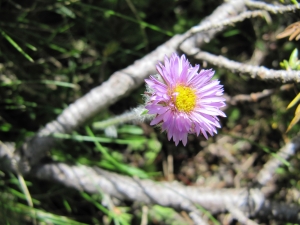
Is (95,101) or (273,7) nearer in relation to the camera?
(273,7)

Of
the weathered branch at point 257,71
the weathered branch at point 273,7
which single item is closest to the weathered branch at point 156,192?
the weathered branch at point 257,71

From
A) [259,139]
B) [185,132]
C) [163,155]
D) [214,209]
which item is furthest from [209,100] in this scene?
[259,139]

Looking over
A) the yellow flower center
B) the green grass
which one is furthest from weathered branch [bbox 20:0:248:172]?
the yellow flower center

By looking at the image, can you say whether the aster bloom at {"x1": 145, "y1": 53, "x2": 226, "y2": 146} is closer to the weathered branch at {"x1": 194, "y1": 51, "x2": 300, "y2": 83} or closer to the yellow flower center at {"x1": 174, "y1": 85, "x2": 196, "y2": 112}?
the yellow flower center at {"x1": 174, "y1": 85, "x2": 196, "y2": 112}

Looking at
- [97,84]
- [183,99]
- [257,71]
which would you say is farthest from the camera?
[97,84]

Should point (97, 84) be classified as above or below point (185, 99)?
above

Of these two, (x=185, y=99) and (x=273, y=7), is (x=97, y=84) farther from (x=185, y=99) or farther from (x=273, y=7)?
(x=273, y=7)

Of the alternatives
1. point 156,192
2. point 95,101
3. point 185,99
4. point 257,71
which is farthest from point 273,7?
point 156,192

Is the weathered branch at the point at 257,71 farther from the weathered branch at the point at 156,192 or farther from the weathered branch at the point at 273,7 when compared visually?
the weathered branch at the point at 156,192
